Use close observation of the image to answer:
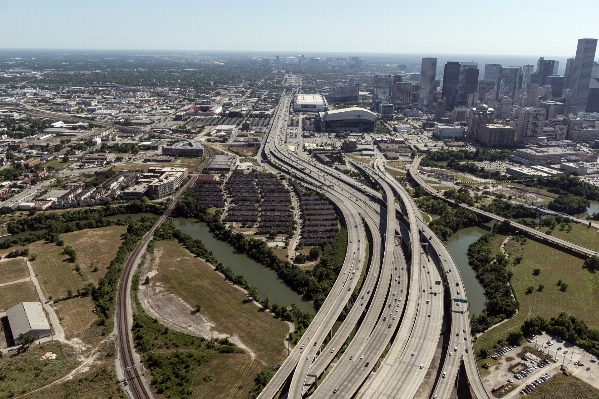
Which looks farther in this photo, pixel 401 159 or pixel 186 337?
pixel 401 159

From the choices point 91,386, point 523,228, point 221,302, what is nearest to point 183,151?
point 221,302

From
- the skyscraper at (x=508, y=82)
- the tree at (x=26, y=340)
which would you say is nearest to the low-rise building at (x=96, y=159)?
the tree at (x=26, y=340)

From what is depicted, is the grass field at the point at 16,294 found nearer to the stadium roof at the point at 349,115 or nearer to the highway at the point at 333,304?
the highway at the point at 333,304

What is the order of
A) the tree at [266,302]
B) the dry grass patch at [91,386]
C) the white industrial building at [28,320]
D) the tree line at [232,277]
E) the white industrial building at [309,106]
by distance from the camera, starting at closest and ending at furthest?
the dry grass patch at [91,386] < the white industrial building at [28,320] < the tree line at [232,277] < the tree at [266,302] < the white industrial building at [309,106]

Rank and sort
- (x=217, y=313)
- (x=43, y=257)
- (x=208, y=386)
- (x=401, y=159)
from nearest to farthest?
(x=208, y=386) → (x=217, y=313) → (x=43, y=257) → (x=401, y=159)

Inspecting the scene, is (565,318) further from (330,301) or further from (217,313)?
(217,313)

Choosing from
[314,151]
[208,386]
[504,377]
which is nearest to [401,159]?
[314,151]
